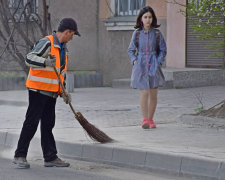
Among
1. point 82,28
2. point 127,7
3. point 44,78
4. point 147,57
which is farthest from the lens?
point 82,28

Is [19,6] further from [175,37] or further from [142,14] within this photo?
[142,14]

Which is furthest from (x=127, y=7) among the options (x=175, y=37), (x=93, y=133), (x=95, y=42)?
(x=93, y=133)

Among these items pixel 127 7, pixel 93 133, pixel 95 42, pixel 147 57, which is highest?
pixel 127 7

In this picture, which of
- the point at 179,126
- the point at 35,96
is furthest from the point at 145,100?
the point at 35,96

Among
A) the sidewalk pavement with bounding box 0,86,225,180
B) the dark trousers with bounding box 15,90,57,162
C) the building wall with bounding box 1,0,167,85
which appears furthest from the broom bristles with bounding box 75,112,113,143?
the building wall with bounding box 1,0,167,85

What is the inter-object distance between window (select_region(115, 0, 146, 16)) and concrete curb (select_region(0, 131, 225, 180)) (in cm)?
1195

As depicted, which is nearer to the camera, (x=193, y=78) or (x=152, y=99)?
(x=152, y=99)

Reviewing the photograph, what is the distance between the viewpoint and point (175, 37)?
728 inches

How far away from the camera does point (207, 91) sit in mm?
14852

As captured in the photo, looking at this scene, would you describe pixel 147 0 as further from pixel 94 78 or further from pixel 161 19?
pixel 94 78

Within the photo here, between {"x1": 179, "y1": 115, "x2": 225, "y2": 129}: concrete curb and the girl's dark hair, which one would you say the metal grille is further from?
the girl's dark hair

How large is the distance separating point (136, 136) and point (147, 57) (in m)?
1.22

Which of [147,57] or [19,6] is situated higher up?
[19,6]

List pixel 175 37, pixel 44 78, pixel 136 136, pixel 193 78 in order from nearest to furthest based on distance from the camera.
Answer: pixel 44 78 < pixel 136 136 < pixel 193 78 < pixel 175 37
